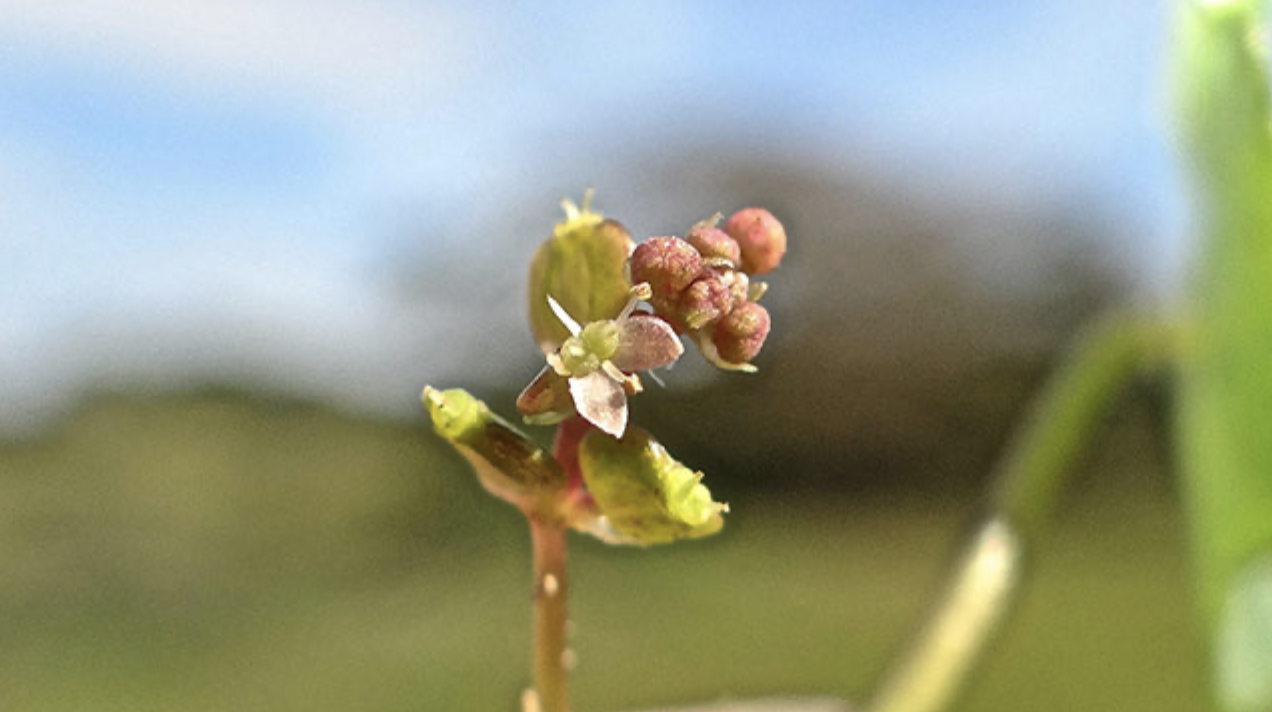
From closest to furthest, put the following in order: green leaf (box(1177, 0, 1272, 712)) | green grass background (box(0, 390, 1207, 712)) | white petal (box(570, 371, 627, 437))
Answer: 1. white petal (box(570, 371, 627, 437))
2. green leaf (box(1177, 0, 1272, 712))
3. green grass background (box(0, 390, 1207, 712))

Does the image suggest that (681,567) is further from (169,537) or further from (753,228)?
(753,228)

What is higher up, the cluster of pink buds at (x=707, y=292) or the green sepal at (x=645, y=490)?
the cluster of pink buds at (x=707, y=292)

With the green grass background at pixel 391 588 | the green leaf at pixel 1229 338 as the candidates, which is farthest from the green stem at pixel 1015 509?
the green grass background at pixel 391 588

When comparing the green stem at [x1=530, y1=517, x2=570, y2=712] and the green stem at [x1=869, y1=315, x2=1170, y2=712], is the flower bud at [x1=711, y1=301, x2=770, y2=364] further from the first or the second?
the green stem at [x1=869, y1=315, x2=1170, y2=712]

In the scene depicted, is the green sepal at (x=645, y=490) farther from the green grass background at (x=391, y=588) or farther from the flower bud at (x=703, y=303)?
the green grass background at (x=391, y=588)

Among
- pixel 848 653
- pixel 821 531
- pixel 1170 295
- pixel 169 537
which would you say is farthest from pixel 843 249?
pixel 1170 295

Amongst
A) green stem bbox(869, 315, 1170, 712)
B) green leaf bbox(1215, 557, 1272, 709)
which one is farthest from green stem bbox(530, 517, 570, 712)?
green leaf bbox(1215, 557, 1272, 709)

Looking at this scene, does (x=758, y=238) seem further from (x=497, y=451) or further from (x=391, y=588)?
(x=391, y=588)
